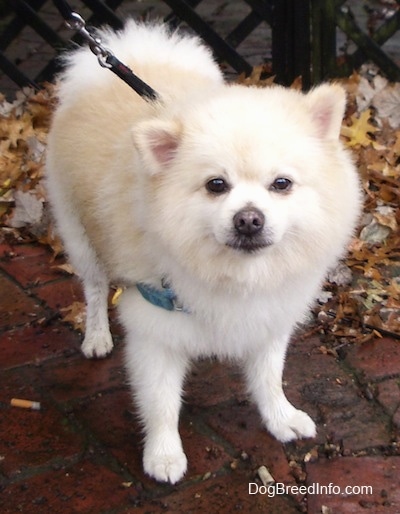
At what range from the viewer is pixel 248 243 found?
205 cm

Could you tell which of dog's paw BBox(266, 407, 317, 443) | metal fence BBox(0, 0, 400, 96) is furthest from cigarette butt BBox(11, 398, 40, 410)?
metal fence BBox(0, 0, 400, 96)

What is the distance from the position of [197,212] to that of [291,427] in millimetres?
1054

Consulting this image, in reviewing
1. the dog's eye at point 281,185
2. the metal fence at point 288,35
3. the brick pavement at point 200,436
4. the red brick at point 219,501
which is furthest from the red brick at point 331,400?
the metal fence at point 288,35

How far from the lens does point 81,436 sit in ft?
9.11

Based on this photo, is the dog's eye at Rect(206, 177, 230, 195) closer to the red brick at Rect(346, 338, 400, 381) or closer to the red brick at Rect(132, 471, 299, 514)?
the red brick at Rect(132, 471, 299, 514)

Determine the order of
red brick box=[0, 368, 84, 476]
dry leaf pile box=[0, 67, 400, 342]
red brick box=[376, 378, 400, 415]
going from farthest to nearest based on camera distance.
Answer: dry leaf pile box=[0, 67, 400, 342] < red brick box=[376, 378, 400, 415] < red brick box=[0, 368, 84, 476]

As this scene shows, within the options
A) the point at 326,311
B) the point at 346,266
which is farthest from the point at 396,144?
the point at 326,311

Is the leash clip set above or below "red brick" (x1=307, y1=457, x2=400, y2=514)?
above

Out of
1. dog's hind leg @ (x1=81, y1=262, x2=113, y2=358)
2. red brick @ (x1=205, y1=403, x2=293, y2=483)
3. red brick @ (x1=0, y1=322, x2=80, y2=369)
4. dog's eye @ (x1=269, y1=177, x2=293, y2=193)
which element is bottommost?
red brick @ (x1=0, y1=322, x2=80, y2=369)

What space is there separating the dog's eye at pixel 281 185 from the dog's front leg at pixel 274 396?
2.56 ft

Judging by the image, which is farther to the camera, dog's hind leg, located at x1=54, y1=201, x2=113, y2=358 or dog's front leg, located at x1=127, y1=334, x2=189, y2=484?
dog's hind leg, located at x1=54, y1=201, x2=113, y2=358

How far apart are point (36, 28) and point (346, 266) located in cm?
330

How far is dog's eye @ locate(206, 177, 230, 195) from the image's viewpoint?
81.8 inches

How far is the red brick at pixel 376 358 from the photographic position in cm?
308
